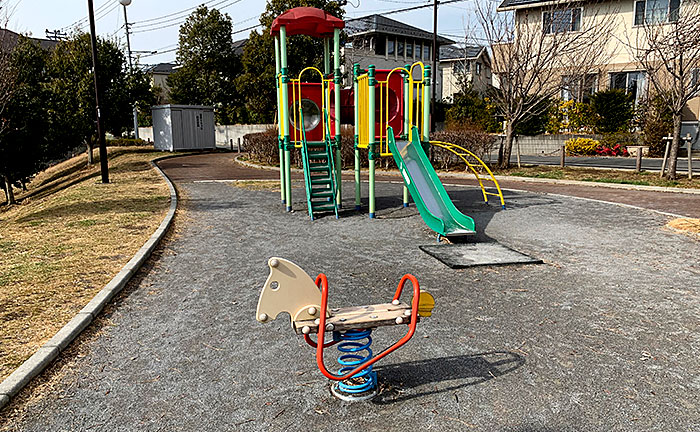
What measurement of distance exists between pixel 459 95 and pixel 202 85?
19238 millimetres

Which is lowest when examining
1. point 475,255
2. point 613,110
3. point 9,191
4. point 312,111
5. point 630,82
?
point 475,255

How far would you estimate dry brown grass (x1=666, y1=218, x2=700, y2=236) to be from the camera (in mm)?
8577

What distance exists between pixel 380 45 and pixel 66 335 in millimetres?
47137


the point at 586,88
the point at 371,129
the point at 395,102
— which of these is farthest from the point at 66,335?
the point at 586,88

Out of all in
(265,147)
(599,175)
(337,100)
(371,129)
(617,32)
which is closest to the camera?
(371,129)

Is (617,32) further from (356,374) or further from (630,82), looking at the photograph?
(356,374)

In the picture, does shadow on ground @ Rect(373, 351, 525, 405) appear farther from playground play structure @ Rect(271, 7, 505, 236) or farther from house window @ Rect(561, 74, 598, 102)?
house window @ Rect(561, 74, 598, 102)

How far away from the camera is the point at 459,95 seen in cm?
3481

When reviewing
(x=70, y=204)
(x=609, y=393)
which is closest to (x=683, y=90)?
(x=609, y=393)

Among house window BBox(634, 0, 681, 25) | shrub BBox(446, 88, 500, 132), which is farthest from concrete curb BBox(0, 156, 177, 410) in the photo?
house window BBox(634, 0, 681, 25)

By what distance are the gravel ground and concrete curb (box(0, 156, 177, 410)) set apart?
0.56ft

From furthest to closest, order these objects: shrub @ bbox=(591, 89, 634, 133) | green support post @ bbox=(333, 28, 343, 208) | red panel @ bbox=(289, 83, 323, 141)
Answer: shrub @ bbox=(591, 89, 634, 133), red panel @ bbox=(289, 83, 323, 141), green support post @ bbox=(333, 28, 343, 208)

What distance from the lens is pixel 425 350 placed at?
4.28 metres

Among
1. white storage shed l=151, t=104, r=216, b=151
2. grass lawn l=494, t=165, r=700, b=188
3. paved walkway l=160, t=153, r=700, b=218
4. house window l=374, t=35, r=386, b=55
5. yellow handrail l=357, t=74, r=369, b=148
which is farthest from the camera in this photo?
house window l=374, t=35, r=386, b=55
